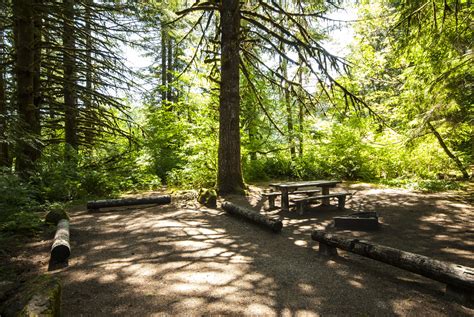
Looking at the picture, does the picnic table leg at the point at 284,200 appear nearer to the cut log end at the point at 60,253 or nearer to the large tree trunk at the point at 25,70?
the cut log end at the point at 60,253

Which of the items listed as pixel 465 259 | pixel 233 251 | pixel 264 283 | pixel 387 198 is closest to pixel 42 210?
pixel 233 251

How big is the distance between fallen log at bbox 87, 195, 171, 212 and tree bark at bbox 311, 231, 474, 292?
5.66 m

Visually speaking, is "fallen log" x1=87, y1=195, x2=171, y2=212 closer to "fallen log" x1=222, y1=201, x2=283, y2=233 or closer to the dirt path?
the dirt path

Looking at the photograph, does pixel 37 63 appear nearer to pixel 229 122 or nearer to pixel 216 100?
pixel 229 122

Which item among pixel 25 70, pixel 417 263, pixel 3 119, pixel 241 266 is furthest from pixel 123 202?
pixel 417 263

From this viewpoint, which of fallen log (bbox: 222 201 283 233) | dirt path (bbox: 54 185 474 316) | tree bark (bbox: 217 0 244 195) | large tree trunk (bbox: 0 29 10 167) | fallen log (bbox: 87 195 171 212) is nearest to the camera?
dirt path (bbox: 54 185 474 316)

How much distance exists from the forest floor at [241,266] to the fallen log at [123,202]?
43 centimetres

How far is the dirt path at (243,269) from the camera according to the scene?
313cm

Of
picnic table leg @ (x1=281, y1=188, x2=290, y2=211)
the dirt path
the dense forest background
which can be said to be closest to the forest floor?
the dirt path

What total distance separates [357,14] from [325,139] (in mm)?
7613

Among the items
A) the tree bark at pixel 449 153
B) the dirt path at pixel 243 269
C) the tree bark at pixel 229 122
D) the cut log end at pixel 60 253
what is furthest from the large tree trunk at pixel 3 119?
the tree bark at pixel 449 153

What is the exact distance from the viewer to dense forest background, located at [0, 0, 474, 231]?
7285 mm

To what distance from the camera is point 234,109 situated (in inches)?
382

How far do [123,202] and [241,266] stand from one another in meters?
5.22
